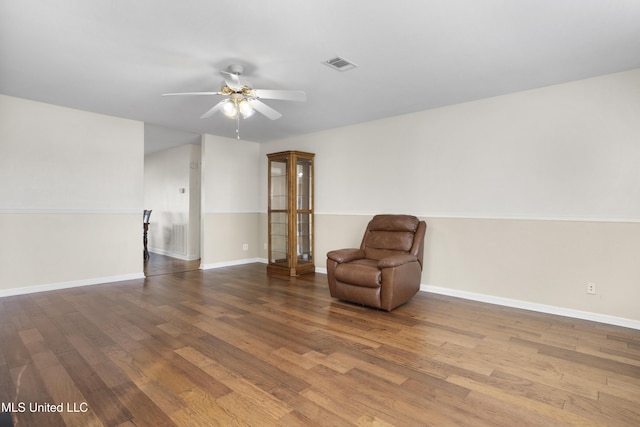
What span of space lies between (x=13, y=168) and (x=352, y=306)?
14.7ft

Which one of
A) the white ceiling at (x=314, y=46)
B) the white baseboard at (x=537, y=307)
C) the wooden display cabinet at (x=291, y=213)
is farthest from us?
the wooden display cabinet at (x=291, y=213)

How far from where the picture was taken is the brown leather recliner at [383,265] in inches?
135

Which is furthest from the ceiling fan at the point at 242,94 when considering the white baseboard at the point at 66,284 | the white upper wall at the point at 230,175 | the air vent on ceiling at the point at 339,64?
the white baseboard at the point at 66,284

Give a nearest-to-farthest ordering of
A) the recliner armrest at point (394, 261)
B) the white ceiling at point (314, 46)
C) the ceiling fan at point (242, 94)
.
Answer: the white ceiling at point (314, 46), the ceiling fan at point (242, 94), the recliner armrest at point (394, 261)

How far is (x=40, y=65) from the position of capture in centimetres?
303

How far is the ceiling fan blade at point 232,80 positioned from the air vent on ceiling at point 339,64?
808 millimetres

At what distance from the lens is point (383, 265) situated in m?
3.43

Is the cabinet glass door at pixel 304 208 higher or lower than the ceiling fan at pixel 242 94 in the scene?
lower

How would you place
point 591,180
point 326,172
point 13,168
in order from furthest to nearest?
point 326,172, point 13,168, point 591,180

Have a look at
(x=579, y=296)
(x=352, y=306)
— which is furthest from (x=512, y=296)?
(x=352, y=306)

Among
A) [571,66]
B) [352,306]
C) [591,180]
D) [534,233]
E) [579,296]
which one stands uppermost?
[571,66]

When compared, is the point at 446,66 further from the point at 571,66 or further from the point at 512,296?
the point at 512,296

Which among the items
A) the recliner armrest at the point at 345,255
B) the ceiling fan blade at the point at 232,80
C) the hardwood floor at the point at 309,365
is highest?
the ceiling fan blade at the point at 232,80

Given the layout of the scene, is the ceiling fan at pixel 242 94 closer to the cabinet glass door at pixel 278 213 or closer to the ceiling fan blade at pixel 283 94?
the ceiling fan blade at pixel 283 94
